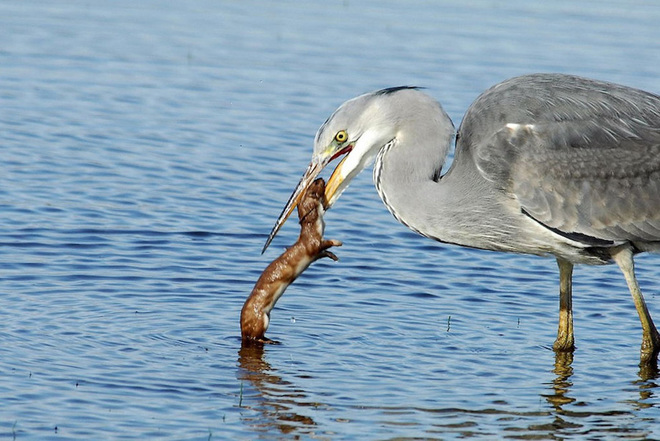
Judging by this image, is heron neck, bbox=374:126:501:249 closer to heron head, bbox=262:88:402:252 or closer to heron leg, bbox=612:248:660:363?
heron head, bbox=262:88:402:252

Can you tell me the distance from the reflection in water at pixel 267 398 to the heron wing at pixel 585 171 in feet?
6.30

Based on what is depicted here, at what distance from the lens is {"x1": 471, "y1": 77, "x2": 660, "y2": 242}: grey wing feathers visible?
8.10m

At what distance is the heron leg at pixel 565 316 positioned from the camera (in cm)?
882

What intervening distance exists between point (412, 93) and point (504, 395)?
2.06 metres

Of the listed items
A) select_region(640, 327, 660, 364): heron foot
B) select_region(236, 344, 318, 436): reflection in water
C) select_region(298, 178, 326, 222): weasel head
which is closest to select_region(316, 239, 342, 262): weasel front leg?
select_region(298, 178, 326, 222): weasel head

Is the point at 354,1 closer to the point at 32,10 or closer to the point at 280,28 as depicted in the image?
the point at 280,28

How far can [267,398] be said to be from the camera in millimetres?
7586

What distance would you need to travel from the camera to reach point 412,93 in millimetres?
8156

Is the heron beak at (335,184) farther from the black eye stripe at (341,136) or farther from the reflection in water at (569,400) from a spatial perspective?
the reflection in water at (569,400)

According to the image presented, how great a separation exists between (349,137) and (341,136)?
6cm

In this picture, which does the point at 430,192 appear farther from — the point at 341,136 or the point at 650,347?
the point at 650,347

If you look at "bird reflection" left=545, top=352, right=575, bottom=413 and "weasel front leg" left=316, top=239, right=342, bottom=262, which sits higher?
"weasel front leg" left=316, top=239, right=342, bottom=262

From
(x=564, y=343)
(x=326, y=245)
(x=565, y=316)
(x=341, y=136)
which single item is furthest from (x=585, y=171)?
(x=326, y=245)

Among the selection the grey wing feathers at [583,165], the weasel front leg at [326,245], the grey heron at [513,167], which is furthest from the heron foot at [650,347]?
the weasel front leg at [326,245]
